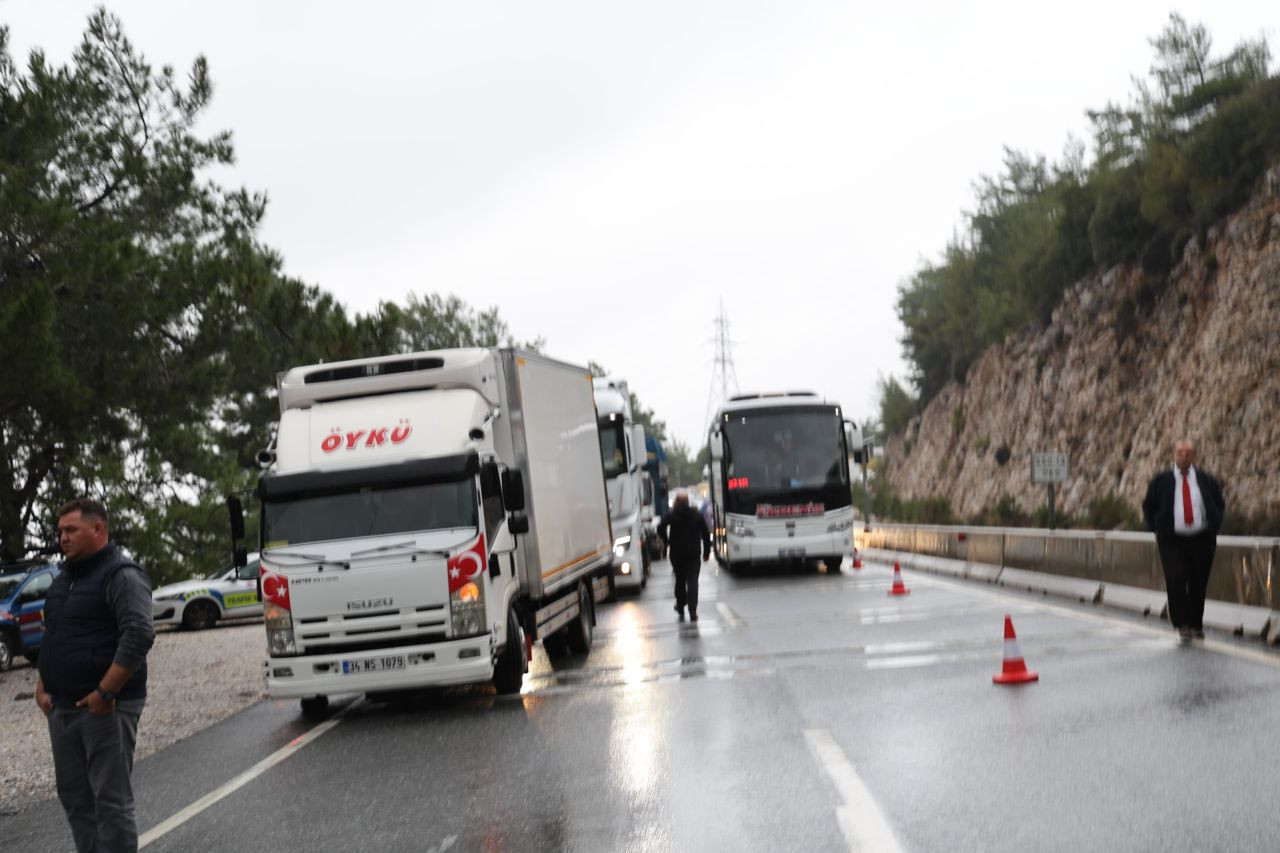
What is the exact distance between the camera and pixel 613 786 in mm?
8141

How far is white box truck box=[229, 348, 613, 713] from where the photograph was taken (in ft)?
38.9

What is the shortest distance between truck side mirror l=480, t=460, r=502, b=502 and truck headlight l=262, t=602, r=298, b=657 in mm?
1947

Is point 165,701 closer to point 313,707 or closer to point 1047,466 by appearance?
point 313,707

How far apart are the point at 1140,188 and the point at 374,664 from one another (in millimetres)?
38267

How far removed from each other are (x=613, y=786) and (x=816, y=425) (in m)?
22.3

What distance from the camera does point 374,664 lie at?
11844mm

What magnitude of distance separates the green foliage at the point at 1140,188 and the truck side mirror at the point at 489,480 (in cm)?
3163

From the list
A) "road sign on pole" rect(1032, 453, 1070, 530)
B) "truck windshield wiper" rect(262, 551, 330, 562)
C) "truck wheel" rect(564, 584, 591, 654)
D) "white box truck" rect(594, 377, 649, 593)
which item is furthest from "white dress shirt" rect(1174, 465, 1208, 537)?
"white box truck" rect(594, 377, 649, 593)

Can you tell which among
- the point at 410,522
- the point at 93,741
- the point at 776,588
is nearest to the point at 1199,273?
the point at 776,588

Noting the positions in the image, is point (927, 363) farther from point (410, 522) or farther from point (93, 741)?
point (93, 741)

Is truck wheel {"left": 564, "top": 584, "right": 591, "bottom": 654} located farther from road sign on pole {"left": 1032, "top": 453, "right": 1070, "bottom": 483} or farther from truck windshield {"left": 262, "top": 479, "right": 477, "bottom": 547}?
road sign on pole {"left": 1032, "top": 453, "right": 1070, "bottom": 483}

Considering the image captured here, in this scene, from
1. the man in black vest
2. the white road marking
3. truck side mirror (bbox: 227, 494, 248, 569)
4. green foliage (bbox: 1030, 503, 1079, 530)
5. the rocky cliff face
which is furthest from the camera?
green foliage (bbox: 1030, 503, 1079, 530)

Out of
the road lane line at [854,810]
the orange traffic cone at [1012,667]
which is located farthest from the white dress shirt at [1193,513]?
the road lane line at [854,810]

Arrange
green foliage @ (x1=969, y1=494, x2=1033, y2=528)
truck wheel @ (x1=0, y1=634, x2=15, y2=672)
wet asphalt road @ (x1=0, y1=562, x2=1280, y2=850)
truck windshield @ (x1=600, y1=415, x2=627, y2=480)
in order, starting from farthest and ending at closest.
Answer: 1. green foliage @ (x1=969, y1=494, x2=1033, y2=528)
2. truck windshield @ (x1=600, y1=415, x2=627, y2=480)
3. truck wheel @ (x1=0, y1=634, x2=15, y2=672)
4. wet asphalt road @ (x1=0, y1=562, x2=1280, y2=850)
